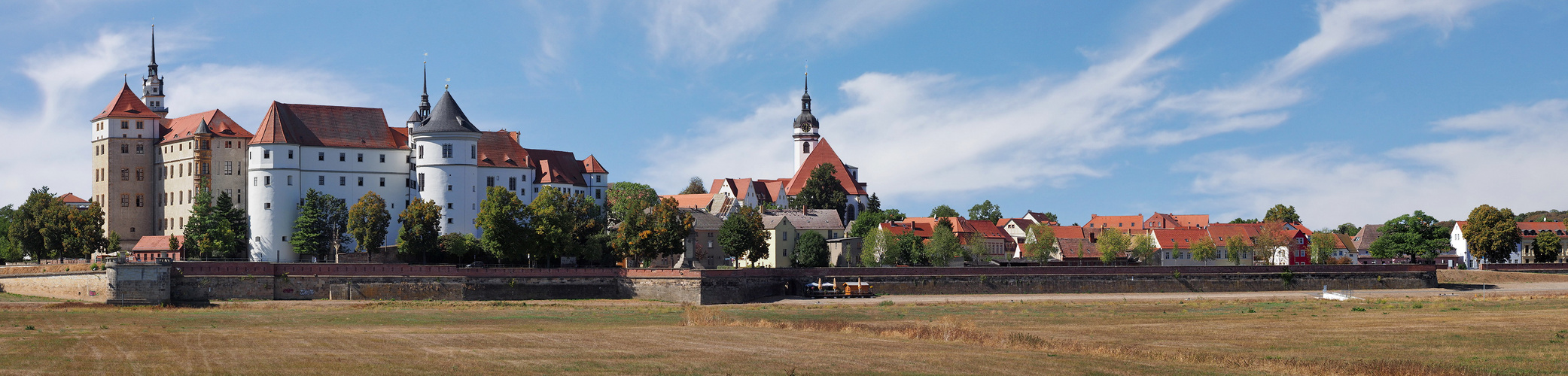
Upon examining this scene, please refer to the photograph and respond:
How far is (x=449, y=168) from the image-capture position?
95.0 meters

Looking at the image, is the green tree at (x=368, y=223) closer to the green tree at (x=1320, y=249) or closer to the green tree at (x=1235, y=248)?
the green tree at (x=1235, y=248)

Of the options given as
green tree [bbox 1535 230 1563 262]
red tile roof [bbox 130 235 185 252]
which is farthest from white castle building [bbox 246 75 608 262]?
green tree [bbox 1535 230 1563 262]

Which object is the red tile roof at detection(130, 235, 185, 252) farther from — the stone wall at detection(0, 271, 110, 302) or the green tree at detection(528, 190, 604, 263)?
the green tree at detection(528, 190, 604, 263)

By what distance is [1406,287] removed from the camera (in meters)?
95.2

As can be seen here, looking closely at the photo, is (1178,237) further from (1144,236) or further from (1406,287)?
(1406,287)

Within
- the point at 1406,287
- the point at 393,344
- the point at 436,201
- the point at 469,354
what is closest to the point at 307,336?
the point at 393,344

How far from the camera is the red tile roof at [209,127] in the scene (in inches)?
3809

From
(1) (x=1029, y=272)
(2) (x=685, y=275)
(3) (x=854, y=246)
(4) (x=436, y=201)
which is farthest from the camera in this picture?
(3) (x=854, y=246)

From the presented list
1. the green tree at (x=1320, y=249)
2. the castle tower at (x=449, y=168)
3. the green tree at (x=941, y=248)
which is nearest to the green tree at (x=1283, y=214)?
the green tree at (x=1320, y=249)

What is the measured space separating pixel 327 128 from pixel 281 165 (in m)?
4.94

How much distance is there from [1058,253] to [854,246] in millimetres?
18840

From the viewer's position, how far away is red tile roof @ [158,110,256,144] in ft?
317

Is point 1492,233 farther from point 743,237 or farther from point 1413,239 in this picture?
point 743,237

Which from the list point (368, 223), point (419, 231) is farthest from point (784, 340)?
point (368, 223)
